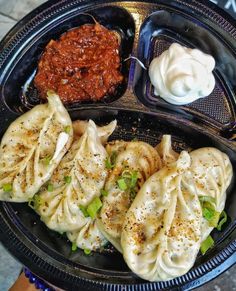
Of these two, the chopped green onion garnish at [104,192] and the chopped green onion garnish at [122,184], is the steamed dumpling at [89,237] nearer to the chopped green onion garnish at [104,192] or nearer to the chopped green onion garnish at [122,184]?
the chopped green onion garnish at [104,192]

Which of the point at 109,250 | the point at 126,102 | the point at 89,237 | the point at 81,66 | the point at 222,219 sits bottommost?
the point at 109,250

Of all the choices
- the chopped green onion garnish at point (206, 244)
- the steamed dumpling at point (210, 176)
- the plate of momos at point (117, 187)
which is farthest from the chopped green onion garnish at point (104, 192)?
the chopped green onion garnish at point (206, 244)

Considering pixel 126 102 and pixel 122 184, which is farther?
pixel 126 102

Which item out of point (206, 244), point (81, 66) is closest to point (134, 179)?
point (206, 244)

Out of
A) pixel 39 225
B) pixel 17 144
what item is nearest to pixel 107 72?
pixel 17 144

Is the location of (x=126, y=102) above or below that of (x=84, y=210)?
above

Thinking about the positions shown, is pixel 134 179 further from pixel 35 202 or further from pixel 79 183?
pixel 35 202
